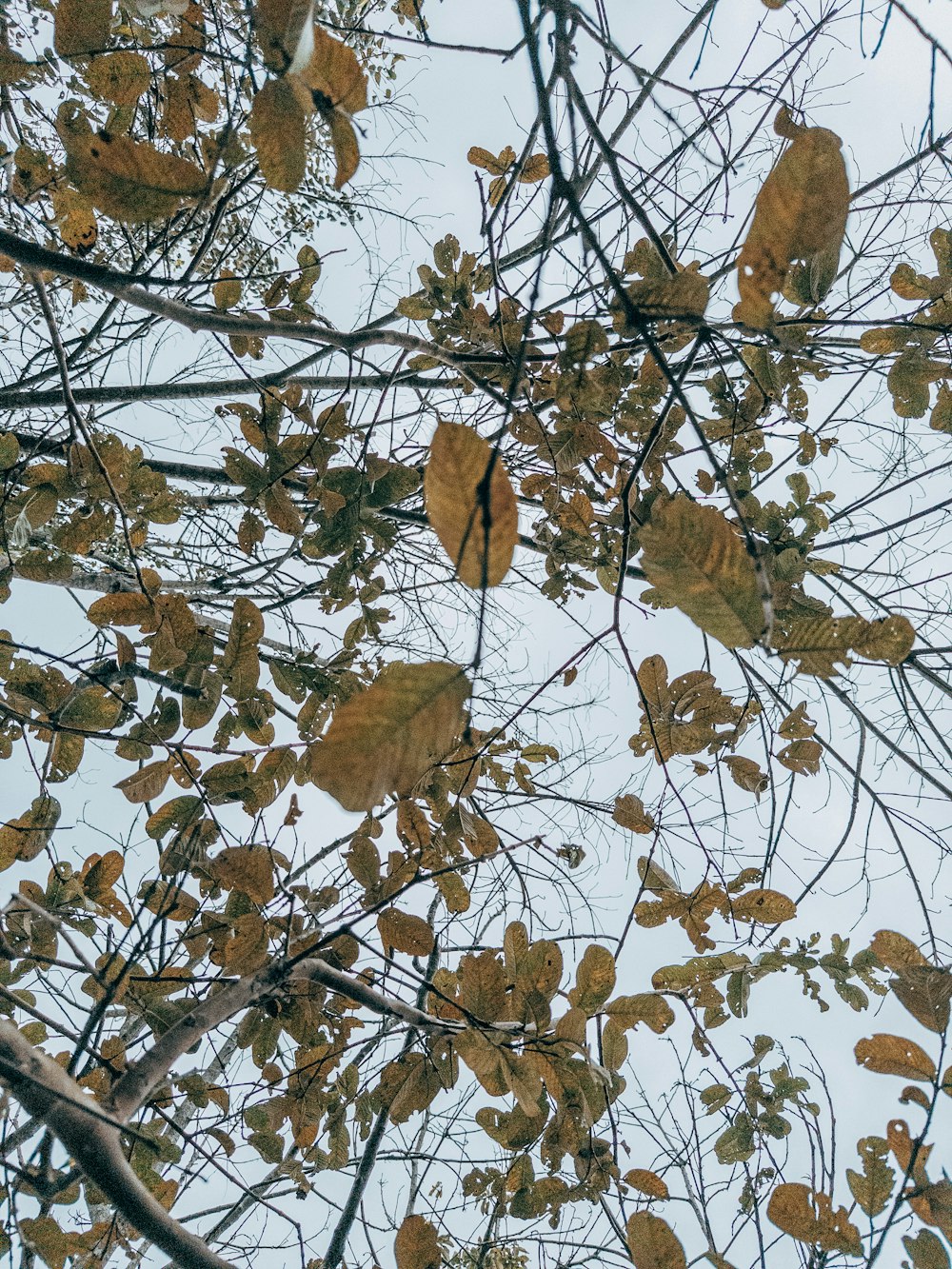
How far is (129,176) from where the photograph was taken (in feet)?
1.96

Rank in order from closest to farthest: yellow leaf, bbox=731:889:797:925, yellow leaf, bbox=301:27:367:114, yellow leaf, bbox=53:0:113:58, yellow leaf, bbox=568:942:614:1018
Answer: yellow leaf, bbox=301:27:367:114, yellow leaf, bbox=53:0:113:58, yellow leaf, bbox=568:942:614:1018, yellow leaf, bbox=731:889:797:925

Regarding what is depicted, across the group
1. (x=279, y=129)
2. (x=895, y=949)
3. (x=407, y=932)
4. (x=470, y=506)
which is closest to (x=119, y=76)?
(x=279, y=129)

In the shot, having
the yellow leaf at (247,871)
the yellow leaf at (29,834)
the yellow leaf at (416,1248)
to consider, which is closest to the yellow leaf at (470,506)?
the yellow leaf at (247,871)

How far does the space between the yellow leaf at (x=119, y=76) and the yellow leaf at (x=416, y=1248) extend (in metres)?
1.60

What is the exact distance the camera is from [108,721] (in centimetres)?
132

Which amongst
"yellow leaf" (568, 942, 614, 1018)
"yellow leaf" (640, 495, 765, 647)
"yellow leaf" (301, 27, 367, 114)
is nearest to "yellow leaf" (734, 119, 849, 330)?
"yellow leaf" (640, 495, 765, 647)

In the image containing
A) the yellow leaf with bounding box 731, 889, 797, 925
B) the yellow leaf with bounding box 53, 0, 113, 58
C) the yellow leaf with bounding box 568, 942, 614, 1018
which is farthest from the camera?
the yellow leaf with bounding box 731, 889, 797, 925

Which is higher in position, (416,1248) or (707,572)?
(707,572)

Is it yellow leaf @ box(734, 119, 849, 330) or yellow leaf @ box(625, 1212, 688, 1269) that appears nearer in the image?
yellow leaf @ box(734, 119, 849, 330)

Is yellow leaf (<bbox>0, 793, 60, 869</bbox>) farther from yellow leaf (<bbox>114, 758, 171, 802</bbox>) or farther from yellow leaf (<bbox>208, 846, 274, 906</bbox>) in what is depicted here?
yellow leaf (<bbox>208, 846, 274, 906</bbox>)

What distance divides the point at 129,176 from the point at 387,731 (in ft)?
1.71

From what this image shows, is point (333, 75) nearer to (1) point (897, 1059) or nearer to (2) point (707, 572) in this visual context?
(2) point (707, 572)

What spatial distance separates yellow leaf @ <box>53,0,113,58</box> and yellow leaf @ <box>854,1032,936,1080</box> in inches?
61.2

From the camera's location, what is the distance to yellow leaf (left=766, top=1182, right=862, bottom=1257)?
92 cm
